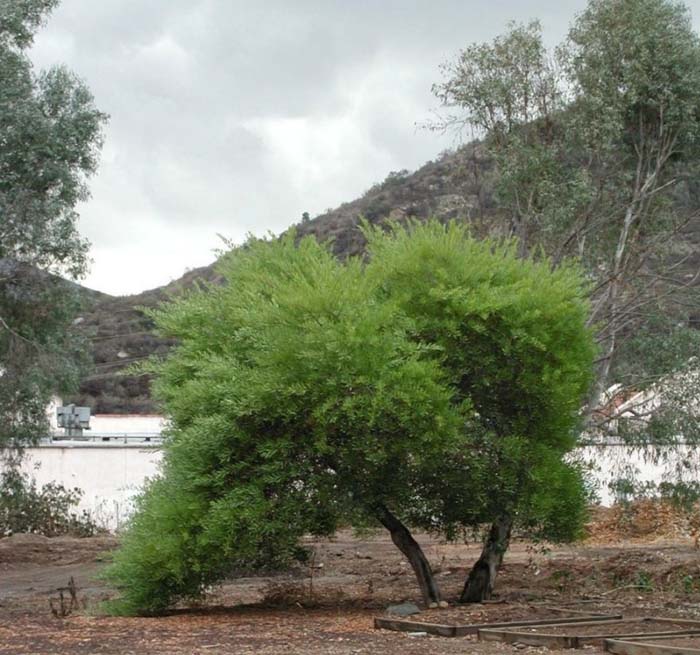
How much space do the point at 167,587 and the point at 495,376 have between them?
15.9ft

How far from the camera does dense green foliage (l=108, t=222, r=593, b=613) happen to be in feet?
49.3

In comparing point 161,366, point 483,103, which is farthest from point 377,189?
point 161,366

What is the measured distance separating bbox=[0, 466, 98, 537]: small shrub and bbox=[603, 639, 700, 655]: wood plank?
71.2 feet

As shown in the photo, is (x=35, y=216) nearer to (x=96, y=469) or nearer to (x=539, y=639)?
(x=96, y=469)

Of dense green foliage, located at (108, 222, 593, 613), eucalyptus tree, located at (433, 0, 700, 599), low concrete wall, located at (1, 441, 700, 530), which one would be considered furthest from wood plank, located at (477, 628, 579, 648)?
low concrete wall, located at (1, 441, 700, 530)

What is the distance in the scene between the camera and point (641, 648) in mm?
11578

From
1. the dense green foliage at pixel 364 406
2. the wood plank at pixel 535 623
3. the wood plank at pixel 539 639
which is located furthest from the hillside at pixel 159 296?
the wood plank at pixel 539 639

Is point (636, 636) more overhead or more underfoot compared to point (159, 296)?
more underfoot

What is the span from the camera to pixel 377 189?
240ft

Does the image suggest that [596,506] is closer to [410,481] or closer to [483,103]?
[483,103]

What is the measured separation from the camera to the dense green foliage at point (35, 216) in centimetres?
2648

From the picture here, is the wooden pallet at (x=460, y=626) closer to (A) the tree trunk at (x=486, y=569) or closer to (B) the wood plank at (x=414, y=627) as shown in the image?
(B) the wood plank at (x=414, y=627)

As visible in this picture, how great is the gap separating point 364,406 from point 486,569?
147 inches

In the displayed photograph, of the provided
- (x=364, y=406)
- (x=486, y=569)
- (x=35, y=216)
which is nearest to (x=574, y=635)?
(x=364, y=406)
